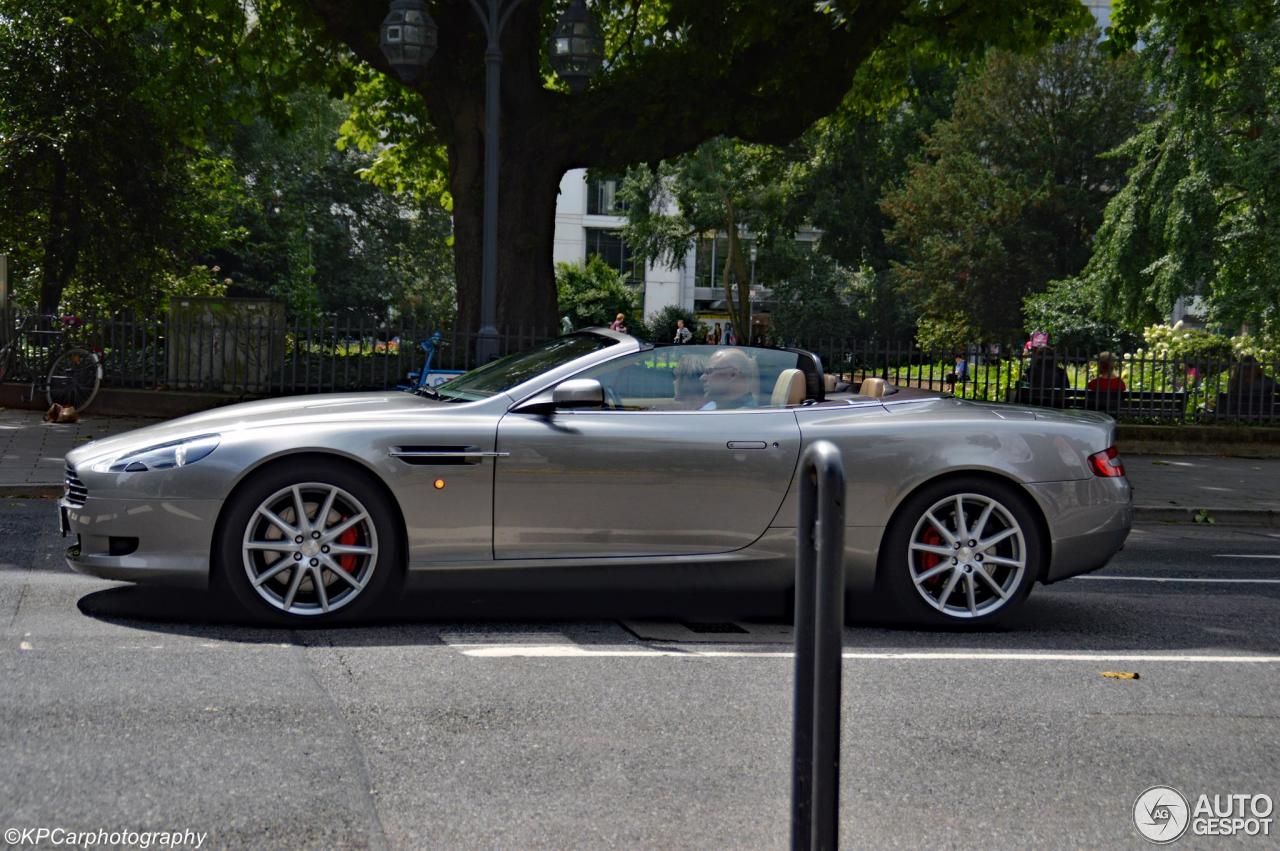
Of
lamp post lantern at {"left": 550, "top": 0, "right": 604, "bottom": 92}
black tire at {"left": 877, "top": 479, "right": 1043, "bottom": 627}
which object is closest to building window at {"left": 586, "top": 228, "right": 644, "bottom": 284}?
lamp post lantern at {"left": 550, "top": 0, "right": 604, "bottom": 92}

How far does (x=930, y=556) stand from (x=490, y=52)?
9416 mm

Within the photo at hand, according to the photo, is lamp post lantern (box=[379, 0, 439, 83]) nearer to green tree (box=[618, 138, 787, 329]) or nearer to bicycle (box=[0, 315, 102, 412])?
bicycle (box=[0, 315, 102, 412])

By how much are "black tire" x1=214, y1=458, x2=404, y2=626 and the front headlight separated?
0.81 feet

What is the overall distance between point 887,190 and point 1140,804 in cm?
5202

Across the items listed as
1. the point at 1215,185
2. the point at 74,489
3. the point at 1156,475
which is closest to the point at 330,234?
the point at 1215,185

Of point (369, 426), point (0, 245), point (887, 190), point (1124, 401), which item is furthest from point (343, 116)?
point (369, 426)

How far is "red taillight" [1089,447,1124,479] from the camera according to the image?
6699 mm

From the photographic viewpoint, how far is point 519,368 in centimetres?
688

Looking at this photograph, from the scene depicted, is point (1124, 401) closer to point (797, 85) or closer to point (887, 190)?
point (797, 85)

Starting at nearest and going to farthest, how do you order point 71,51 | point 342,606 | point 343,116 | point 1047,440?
point 342,606 < point 1047,440 < point 71,51 < point 343,116

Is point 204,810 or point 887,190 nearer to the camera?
point 204,810

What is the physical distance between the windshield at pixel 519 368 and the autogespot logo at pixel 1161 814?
11.0 feet

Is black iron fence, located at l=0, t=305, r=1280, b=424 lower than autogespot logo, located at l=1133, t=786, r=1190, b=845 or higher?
higher

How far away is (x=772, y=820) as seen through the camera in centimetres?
379
